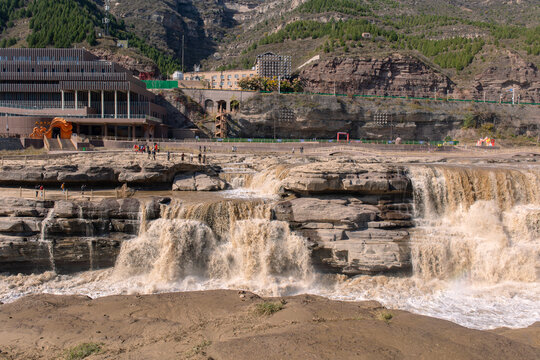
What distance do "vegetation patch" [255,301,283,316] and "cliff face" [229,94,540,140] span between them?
4650 cm

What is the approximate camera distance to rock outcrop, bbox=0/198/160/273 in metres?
21.9

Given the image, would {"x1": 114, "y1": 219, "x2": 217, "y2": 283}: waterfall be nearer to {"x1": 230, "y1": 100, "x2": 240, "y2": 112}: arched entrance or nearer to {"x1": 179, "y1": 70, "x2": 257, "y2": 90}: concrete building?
{"x1": 230, "y1": 100, "x2": 240, "y2": 112}: arched entrance

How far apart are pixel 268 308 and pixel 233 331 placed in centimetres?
219

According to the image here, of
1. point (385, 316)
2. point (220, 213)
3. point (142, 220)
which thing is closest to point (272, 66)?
point (220, 213)

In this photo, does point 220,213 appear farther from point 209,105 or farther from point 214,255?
point 209,105

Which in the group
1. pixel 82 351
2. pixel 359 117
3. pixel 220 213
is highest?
pixel 359 117

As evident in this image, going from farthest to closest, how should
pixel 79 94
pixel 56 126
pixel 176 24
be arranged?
pixel 176 24, pixel 79 94, pixel 56 126

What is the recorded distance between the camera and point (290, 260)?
21.5m

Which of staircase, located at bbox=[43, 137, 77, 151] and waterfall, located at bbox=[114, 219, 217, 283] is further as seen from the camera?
staircase, located at bbox=[43, 137, 77, 151]

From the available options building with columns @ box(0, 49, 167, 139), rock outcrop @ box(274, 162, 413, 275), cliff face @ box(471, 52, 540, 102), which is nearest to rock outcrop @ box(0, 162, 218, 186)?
rock outcrop @ box(274, 162, 413, 275)

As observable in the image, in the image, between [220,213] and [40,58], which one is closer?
[220,213]

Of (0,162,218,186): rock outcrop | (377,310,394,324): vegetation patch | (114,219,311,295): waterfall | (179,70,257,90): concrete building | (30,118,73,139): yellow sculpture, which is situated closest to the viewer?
(377,310,394,324): vegetation patch

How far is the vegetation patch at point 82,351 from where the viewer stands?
493 inches

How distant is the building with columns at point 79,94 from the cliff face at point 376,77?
111ft
